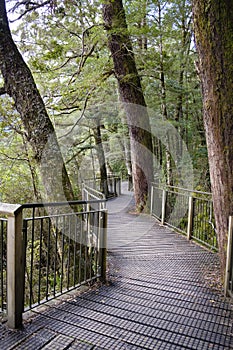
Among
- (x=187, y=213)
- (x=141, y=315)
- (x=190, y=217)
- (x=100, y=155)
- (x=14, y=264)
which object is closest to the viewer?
(x=14, y=264)

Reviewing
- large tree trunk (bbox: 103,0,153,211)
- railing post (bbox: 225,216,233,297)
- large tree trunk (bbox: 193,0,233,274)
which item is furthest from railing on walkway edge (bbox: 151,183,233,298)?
large tree trunk (bbox: 103,0,153,211)

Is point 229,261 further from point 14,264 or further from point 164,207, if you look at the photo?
point 164,207

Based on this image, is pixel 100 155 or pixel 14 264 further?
pixel 100 155

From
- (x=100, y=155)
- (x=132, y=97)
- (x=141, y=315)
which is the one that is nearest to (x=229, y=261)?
(x=141, y=315)

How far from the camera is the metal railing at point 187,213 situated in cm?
542

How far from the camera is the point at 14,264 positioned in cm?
230

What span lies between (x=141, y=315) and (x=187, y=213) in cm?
440

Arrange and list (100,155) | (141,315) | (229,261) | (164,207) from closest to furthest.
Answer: (141,315), (229,261), (164,207), (100,155)

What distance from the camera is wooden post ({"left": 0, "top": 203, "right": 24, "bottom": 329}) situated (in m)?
2.29

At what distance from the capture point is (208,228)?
562cm

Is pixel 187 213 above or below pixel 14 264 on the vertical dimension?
below

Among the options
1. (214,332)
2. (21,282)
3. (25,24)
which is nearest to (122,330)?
(214,332)

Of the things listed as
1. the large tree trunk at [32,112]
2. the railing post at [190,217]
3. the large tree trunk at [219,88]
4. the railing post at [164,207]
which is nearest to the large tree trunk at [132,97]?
the railing post at [164,207]

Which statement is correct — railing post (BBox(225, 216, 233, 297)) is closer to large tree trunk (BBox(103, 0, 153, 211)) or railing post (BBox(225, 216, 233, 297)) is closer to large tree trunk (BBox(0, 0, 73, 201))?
large tree trunk (BBox(0, 0, 73, 201))
